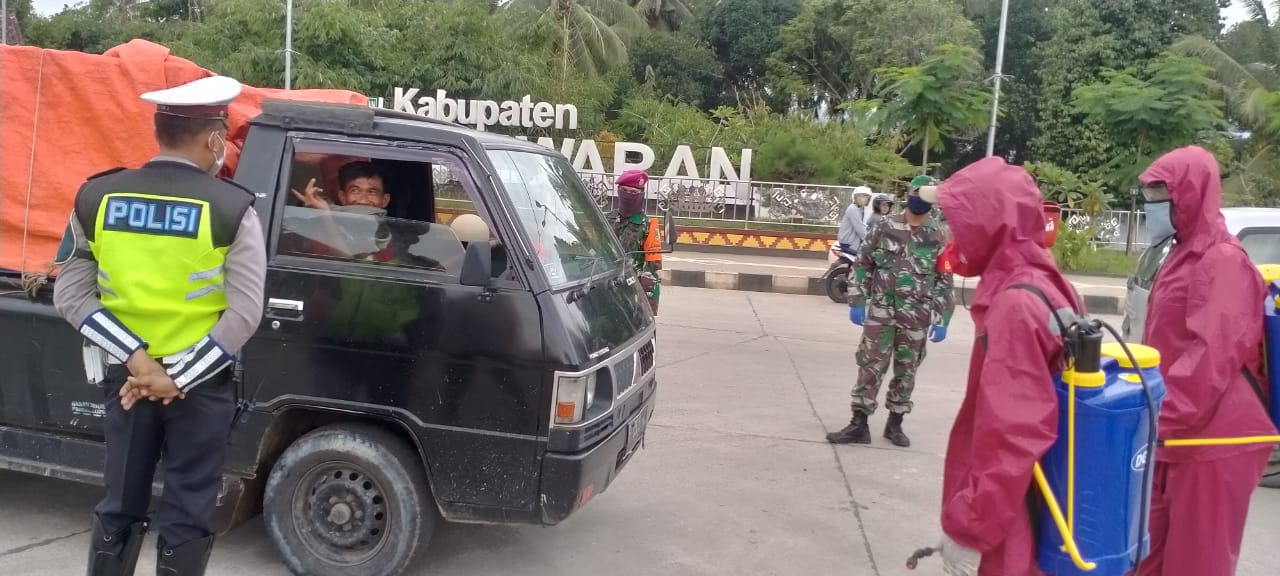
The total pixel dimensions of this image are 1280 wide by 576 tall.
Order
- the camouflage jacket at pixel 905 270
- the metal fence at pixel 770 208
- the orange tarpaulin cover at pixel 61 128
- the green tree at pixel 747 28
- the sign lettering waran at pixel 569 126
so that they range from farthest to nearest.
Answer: the green tree at pixel 747 28 → the sign lettering waran at pixel 569 126 → the metal fence at pixel 770 208 → the camouflage jacket at pixel 905 270 → the orange tarpaulin cover at pixel 61 128

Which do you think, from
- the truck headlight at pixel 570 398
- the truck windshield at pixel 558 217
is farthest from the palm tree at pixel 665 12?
the truck headlight at pixel 570 398

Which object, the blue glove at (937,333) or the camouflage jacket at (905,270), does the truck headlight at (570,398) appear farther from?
the blue glove at (937,333)

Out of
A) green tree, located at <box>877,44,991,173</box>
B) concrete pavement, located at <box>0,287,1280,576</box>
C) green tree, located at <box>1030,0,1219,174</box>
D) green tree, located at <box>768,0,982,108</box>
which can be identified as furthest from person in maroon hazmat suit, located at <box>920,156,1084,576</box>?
green tree, located at <box>768,0,982,108</box>

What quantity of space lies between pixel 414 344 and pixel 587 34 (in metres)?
30.7

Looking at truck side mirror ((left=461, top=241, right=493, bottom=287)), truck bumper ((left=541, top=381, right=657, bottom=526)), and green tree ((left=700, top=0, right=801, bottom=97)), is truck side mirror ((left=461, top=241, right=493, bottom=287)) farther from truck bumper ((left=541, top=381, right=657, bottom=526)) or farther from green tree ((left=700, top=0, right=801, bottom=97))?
green tree ((left=700, top=0, right=801, bottom=97))

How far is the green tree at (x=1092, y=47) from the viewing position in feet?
91.6

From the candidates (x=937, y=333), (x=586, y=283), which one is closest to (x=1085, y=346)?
(x=586, y=283)

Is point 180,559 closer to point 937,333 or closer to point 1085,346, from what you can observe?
point 1085,346

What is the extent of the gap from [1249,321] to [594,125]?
26.2 metres

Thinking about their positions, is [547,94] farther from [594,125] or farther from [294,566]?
[294,566]

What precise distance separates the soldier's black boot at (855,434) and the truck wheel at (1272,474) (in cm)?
224

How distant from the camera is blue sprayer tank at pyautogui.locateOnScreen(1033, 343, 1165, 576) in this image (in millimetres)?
2416

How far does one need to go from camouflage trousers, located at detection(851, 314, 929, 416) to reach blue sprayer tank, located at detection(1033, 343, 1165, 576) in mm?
3586

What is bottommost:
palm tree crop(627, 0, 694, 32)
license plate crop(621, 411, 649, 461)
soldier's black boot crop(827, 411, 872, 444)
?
soldier's black boot crop(827, 411, 872, 444)
